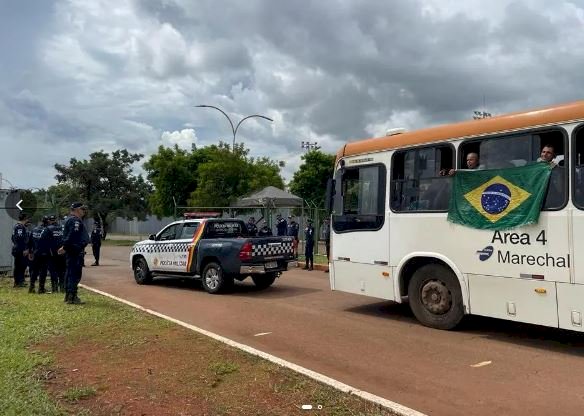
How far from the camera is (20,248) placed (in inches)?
534

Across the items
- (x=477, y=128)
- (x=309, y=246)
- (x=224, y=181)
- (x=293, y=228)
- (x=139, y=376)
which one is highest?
(x=224, y=181)

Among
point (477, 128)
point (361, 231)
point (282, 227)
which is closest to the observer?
point (477, 128)

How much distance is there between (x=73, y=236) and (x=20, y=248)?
3990 mm

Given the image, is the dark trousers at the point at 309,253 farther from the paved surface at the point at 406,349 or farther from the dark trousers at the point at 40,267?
the dark trousers at the point at 40,267

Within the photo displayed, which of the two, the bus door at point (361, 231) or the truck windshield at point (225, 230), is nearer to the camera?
the bus door at point (361, 231)

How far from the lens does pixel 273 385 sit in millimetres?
5438

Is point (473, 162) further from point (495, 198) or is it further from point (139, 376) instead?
point (139, 376)

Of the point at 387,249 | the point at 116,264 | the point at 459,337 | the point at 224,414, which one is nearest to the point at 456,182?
the point at 387,249

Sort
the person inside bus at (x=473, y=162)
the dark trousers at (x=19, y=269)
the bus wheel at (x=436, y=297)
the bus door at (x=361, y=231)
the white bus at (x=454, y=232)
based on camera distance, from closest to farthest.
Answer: the white bus at (x=454, y=232) → the person inside bus at (x=473, y=162) → the bus wheel at (x=436, y=297) → the bus door at (x=361, y=231) → the dark trousers at (x=19, y=269)

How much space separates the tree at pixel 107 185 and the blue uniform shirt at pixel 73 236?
108 feet

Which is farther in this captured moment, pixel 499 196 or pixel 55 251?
pixel 55 251

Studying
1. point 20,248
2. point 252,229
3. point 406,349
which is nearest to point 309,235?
point 252,229

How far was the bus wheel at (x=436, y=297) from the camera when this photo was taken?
26.3 feet

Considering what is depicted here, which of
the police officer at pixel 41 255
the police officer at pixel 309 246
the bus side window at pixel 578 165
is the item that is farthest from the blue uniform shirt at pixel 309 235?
the bus side window at pixel 578 165
